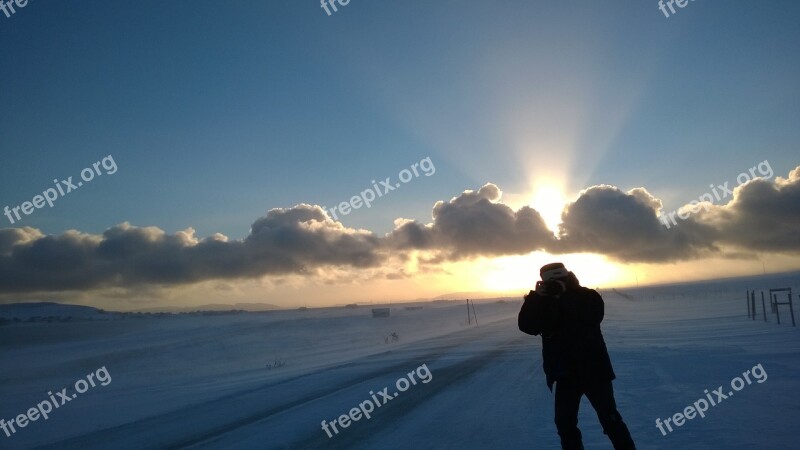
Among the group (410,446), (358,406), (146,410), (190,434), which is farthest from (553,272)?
(146,410)

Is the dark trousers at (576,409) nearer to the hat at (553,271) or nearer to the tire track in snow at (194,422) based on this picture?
the hat at (553,271)

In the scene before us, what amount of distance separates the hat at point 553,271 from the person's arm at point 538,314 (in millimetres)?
211

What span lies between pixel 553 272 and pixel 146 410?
11.9 metres

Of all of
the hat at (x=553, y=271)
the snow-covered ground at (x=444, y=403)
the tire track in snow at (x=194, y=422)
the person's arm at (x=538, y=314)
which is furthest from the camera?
the tire track in snow at (x=194, y=422)

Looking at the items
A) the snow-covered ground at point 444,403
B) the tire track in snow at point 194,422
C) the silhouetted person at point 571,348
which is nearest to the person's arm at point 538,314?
the silhouetted person at point 571,348

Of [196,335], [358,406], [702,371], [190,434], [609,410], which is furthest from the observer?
[196,335]

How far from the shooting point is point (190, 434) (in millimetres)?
9328

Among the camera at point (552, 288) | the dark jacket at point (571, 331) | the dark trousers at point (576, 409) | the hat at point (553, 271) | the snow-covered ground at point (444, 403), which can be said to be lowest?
the snow-covered ground at point (444, 403)

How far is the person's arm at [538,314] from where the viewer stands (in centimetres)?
497

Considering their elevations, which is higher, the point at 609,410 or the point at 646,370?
the point at 609,410

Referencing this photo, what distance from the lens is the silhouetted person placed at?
4.88 m

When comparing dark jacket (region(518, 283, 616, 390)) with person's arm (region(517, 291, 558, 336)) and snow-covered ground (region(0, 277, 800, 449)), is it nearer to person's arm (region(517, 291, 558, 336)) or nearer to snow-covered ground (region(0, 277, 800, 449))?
person's arm (region(517, 291, 558, 336))

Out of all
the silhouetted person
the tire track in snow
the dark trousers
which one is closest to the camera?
the silhouetted person

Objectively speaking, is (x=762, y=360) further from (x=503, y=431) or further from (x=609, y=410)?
(x=609, y=410)
